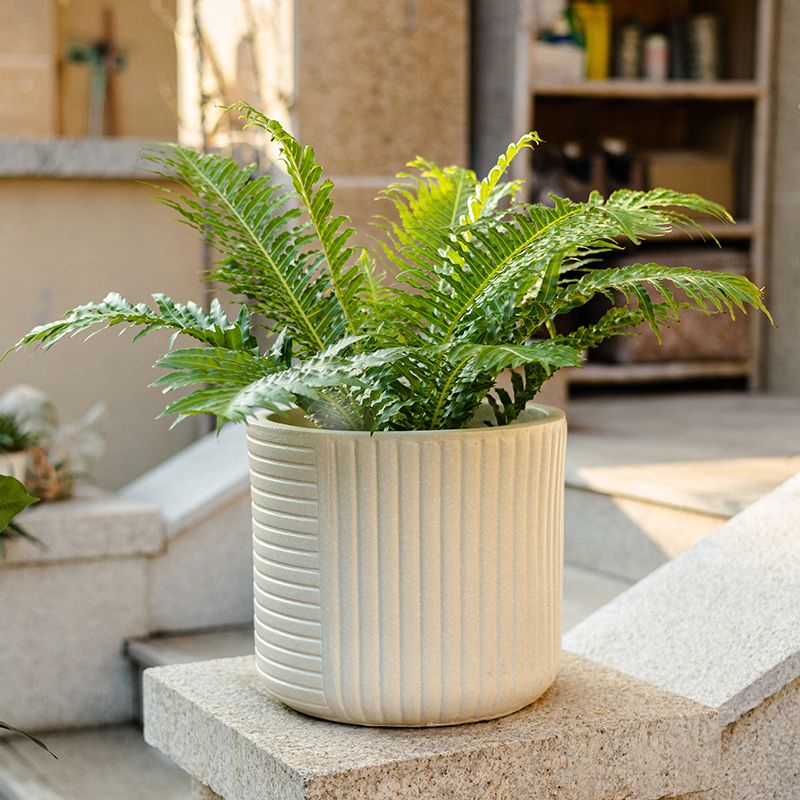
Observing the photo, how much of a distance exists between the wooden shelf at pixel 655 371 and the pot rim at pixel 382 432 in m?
2.02

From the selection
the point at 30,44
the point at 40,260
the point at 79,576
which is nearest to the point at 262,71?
the point at 40,260

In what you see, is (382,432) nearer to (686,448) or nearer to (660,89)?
(686,448)

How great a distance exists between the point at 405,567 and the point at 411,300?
0.68 ft

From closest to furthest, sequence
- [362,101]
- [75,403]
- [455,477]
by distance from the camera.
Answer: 1. [455,477]
2. [75,403]
3. [362,101]

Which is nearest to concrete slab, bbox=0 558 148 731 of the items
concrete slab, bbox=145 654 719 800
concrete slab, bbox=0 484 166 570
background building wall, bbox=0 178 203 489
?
concrete slab, bbox=0 484 166 570

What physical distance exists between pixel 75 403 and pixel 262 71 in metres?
1.09

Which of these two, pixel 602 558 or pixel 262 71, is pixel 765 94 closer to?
pixel 262 71

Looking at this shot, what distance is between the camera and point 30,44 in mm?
4797

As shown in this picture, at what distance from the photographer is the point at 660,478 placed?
1.78 metres

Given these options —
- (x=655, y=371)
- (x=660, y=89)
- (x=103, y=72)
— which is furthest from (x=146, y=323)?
(x=103, y=72)

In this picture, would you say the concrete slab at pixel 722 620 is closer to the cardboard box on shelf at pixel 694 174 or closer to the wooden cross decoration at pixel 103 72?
the cardboard box on shelf at pixel 694 174

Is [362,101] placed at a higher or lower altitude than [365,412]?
higher

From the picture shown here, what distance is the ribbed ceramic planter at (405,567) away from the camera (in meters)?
0.81

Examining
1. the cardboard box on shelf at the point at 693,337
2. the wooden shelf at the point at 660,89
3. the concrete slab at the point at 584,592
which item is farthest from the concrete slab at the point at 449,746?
the wooden shelf at the point at 660,89
